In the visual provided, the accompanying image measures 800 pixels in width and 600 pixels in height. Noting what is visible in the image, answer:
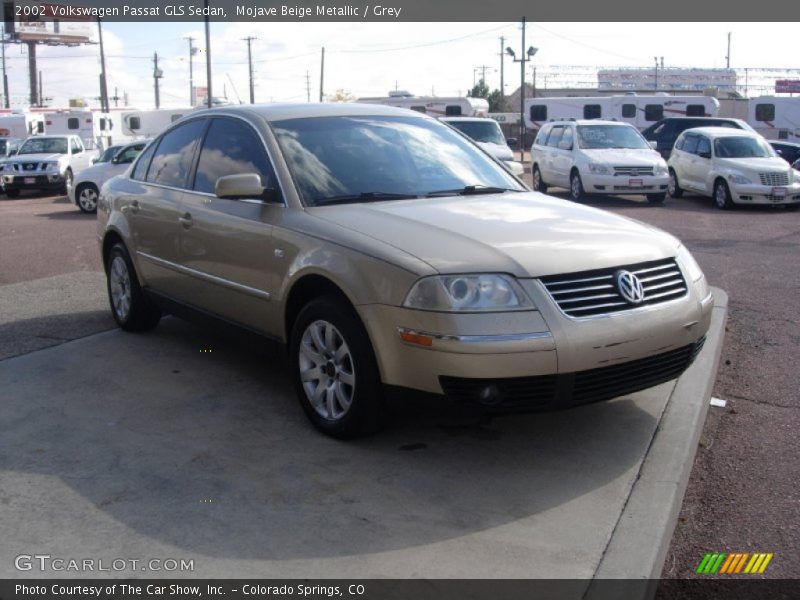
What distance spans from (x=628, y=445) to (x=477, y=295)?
1191 millimetres

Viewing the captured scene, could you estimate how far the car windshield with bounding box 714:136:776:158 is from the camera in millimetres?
18281

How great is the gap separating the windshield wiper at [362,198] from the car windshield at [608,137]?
574 inches

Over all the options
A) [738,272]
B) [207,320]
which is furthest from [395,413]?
[738,272]

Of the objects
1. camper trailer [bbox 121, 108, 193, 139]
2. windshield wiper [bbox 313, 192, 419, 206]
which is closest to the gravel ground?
windshield wiper [bbox 313, 192, 419, 206]

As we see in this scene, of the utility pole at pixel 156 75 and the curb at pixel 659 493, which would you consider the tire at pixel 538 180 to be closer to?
the curb at pixel 659 493

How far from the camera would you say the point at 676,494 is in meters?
3.97

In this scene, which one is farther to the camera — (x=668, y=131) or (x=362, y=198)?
(x=668, y=131)

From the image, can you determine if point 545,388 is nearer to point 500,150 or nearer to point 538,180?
point 500,150

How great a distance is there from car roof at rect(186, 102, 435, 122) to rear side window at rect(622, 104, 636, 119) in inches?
1266

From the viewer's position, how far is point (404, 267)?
427cm

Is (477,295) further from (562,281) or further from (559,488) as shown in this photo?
(559,488)

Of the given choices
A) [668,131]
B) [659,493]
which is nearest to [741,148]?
[668,131]

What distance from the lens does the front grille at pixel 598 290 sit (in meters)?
4.23

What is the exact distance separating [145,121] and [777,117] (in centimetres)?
2698
